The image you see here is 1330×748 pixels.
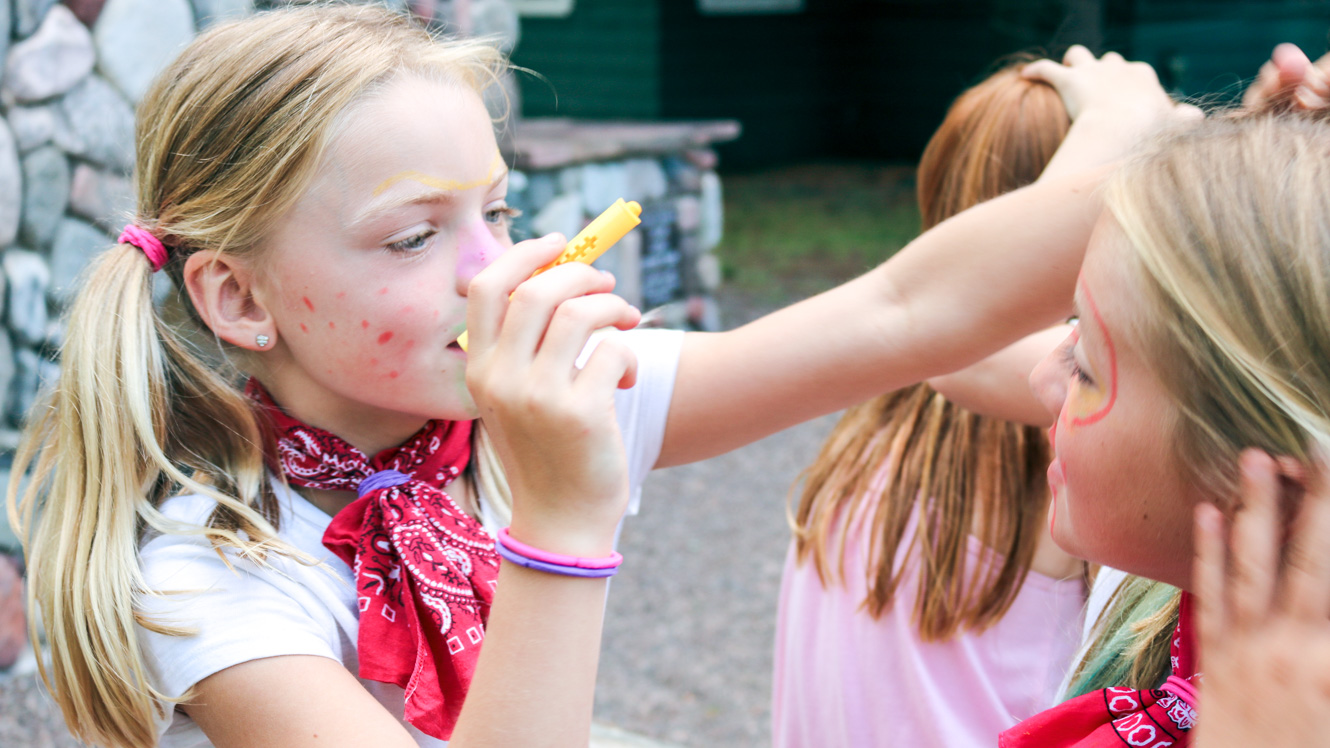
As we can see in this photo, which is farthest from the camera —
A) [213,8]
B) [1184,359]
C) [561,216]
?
[561,216]

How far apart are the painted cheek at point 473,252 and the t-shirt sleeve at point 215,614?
39cm

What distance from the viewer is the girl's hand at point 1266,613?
715mm

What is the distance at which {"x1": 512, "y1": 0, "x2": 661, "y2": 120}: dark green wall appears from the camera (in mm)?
9875

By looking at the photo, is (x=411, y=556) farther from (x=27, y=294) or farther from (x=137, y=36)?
(x=137, y=36)

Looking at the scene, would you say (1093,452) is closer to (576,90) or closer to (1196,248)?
(1196,248)

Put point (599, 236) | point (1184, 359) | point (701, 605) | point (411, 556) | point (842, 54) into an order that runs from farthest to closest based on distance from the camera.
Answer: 1. point (842, 54)
2. point (701, 605)
3. point (411, 556)
4. point (599, 236)
5. point (1184, 359)

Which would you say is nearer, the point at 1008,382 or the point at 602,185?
the point at 1008,382

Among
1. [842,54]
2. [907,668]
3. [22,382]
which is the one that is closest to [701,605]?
[907,668]

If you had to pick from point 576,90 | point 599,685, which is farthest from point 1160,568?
point 576,90

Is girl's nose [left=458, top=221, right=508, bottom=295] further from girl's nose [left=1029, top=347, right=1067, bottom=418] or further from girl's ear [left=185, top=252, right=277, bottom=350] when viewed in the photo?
girl's nose [left=1029, top=347, right=1067, bottom=418]

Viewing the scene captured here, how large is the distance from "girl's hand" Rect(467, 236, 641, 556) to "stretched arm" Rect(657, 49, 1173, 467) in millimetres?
483

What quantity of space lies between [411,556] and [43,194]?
7.21 feet

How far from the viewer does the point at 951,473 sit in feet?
6.28

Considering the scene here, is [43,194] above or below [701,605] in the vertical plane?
above
